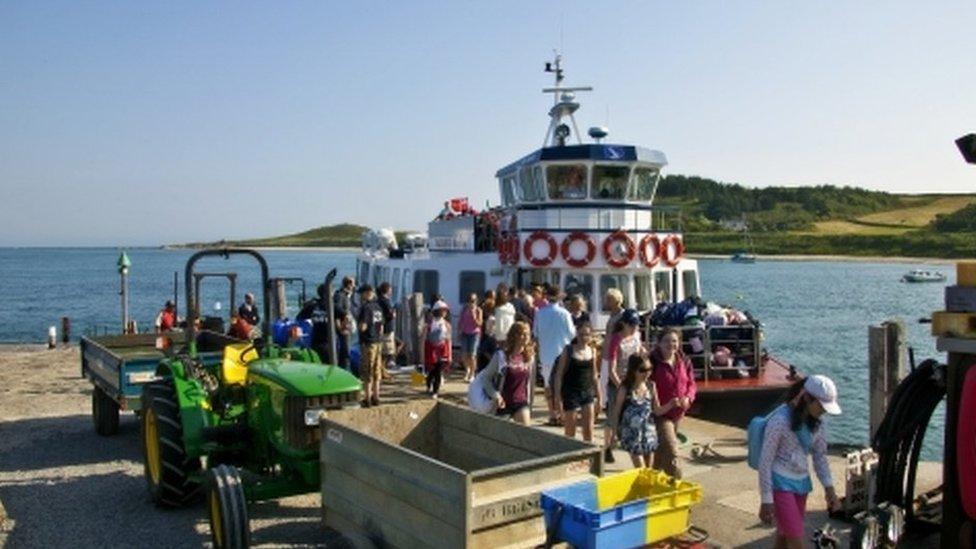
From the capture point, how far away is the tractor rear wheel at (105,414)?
464 inches

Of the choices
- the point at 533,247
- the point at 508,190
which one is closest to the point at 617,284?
the point at 533,247

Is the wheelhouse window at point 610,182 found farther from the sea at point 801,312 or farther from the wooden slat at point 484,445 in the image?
the wooden slat at point 484,445

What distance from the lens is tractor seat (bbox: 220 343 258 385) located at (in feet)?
28.5

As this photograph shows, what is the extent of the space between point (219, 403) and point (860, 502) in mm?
5706

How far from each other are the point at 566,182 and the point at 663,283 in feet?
8.97

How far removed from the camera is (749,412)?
13.7m

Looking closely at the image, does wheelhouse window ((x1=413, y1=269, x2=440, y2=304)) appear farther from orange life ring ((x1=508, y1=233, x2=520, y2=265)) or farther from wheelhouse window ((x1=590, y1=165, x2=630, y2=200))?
wheelhouse window ((x1=590, y1=165, x2=630, y2=200))

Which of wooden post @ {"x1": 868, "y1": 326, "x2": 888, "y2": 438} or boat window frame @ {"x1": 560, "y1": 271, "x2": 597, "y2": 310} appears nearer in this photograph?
wooden post @ {"x1": 868, "y1": 326, "x2": 888, "y2": 438}

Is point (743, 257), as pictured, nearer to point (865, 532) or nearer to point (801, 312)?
point (801, 312)

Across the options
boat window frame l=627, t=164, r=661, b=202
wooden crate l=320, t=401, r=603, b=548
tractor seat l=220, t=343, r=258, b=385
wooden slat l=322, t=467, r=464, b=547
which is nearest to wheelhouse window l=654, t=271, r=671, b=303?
boat window frame l=627, t=164, r=661, b=202

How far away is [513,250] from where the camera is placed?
57.3 feet

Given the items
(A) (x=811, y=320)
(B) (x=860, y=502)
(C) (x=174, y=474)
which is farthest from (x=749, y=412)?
(A) (x=811, y=320)

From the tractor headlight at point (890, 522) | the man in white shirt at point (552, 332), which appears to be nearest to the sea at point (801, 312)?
the man in white shirt at point (552, 332)

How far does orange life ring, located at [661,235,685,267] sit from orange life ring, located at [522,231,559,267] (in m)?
2.03
